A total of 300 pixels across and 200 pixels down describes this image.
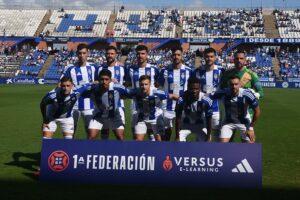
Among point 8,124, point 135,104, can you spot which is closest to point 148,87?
point 135,104

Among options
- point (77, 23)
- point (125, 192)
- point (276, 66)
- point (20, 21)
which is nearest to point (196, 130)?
point (125, 192)

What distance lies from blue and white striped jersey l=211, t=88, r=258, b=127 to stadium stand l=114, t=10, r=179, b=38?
50400 millimetres

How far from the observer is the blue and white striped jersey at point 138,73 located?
877 centimetres

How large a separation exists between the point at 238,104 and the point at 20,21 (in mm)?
59002

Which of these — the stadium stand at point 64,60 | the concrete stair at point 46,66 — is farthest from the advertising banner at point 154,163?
the concrete stair at point 46,66

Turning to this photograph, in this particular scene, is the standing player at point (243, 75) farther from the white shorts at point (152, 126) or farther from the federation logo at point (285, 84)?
the federation logo at point (285, 84)

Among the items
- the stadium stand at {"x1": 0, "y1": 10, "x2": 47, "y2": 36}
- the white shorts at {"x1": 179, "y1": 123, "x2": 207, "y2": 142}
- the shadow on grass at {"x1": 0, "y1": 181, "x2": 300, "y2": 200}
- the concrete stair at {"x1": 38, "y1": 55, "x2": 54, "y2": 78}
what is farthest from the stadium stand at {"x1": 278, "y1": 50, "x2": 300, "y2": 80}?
the shadow on grass at {"x1": 0, "y1": 181, "x2": 300, "y2": 200}

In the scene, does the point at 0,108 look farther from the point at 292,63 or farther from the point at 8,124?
the point at 292,63

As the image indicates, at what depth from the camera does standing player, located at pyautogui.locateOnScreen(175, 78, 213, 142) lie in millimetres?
7973

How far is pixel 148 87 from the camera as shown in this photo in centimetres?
799

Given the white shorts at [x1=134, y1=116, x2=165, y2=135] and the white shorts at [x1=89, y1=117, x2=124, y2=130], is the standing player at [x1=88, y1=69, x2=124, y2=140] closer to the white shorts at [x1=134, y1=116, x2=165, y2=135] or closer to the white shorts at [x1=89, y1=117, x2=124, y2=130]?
the white shorts at [x1=89, y1=117, x2=124, y2=130]

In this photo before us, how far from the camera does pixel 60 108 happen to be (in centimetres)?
827

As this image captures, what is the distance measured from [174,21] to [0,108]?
1742 inches

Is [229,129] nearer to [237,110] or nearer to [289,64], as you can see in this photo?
[237,110]
